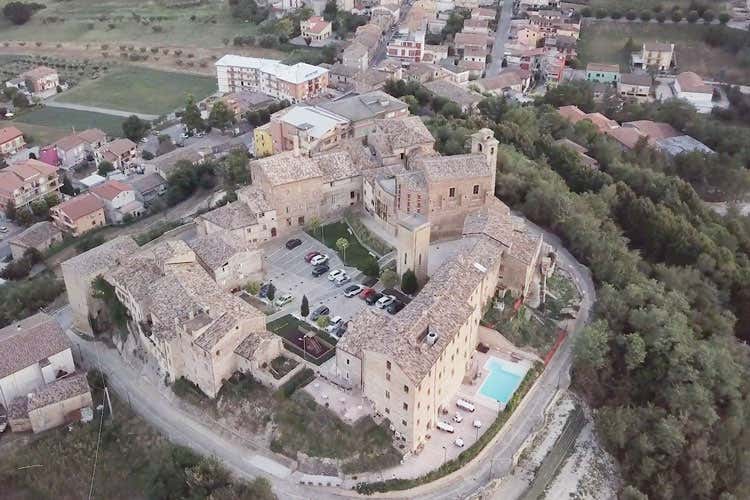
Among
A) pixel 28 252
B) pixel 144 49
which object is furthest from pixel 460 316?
pixel 144 49

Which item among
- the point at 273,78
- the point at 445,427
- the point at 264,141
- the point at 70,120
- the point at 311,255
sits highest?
the point at 264,141

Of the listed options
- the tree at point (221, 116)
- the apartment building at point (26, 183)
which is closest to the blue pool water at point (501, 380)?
the tree at point (221, 116)

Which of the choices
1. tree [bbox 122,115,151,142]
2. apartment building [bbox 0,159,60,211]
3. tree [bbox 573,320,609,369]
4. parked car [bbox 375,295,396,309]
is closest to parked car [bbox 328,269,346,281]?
parked car [bbox 375,295,396,309]

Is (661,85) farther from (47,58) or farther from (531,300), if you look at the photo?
(47,58)

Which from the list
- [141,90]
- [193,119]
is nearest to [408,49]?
[193,119]

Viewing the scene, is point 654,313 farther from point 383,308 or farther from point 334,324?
point 334,324

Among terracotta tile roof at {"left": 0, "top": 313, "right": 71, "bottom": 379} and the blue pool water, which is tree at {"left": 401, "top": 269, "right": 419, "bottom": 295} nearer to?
the blue pool water

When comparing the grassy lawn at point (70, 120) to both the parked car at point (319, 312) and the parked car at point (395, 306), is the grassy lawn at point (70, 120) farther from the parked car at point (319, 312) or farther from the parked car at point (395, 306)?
the parked car at point (395, 306)
